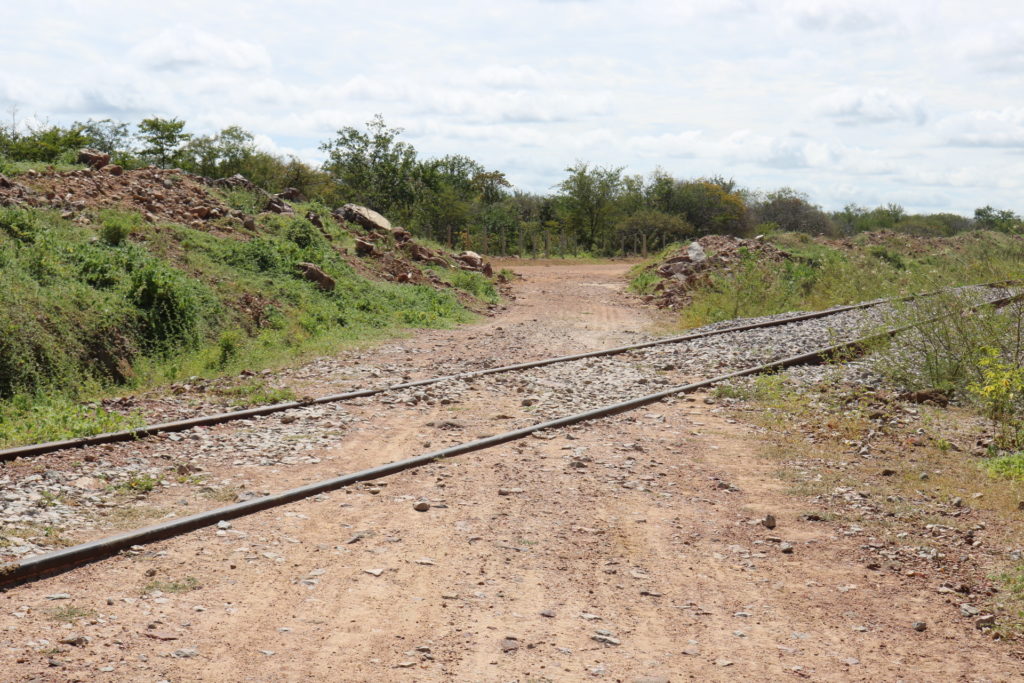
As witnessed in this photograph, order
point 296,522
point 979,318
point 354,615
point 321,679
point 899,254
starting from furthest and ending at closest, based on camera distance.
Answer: point 899,254 < point 979,318 < point 296,522 < point 354,615 < point 321,679

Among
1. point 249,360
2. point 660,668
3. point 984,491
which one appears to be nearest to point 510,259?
point 249,360

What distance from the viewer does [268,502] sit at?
22.6 ft

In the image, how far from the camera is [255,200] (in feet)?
78.9

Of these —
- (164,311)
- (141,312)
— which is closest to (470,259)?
(164,311)

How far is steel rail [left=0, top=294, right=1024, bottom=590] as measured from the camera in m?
5.50

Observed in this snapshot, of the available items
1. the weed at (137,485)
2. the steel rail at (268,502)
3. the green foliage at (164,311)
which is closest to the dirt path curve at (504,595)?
the steel rail at (268,502)

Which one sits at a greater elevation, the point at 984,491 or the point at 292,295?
the point at 292,295

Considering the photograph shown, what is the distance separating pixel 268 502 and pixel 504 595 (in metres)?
2.27

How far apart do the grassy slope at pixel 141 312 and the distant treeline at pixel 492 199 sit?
15.9ft

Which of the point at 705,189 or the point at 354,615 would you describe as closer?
the point at 354,615

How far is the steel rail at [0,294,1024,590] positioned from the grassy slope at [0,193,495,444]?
3.07 meters

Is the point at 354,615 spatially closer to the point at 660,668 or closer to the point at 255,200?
the point at 660,668

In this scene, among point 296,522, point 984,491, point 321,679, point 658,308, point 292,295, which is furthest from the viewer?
point 658,308

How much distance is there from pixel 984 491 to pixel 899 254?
28.8 meters
